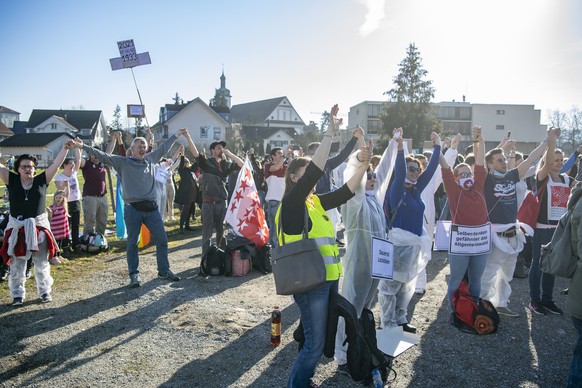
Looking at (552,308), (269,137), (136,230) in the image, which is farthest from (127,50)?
(269,137)

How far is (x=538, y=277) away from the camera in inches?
222

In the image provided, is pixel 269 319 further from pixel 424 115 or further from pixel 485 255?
pixel 424 115

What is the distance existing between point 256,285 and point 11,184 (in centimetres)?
379

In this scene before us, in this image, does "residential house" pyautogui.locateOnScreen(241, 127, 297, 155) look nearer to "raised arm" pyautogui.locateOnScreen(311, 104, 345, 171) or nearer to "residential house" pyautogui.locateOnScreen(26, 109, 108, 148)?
"residential house" pyautogui.locateOnScreen(26, 109, 108, 148)

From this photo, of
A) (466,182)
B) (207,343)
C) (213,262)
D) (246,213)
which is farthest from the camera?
(246,213)

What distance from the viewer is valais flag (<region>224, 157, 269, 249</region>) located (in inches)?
295

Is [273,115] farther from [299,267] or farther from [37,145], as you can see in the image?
[299,267]

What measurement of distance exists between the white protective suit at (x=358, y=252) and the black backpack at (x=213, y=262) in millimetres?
3704

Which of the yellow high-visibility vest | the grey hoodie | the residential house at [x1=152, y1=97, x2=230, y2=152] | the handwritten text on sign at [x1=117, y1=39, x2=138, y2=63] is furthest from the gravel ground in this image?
the residential house at [x1=152, y1=97, x2=230, y2=152]

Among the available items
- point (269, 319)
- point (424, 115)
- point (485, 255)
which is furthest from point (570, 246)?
point (424, 115)

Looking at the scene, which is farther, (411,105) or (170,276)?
(411,105)

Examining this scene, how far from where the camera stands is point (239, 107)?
102m

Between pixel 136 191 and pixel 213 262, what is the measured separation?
1823 mm

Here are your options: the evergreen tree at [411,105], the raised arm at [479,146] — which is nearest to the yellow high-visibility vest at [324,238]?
the raised arm at [479,146]
